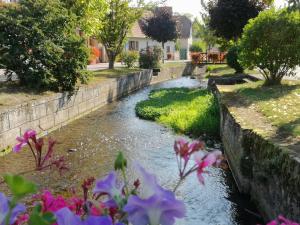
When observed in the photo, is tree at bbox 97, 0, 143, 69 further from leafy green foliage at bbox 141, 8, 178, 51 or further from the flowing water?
leafy green foliage at bbox 141, 8, 178, 51

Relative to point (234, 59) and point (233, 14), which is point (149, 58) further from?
point (234, 59)

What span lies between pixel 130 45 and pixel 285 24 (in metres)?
44.6

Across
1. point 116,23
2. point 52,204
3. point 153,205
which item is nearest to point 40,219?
point 153,205

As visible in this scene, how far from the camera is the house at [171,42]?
56328mm

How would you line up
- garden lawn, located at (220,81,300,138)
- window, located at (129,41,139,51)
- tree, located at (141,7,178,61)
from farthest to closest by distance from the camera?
window, located at (129,41,139,51)
tree, located at (141,7,178,61)
garden lawn, located at (220,81,300,138)

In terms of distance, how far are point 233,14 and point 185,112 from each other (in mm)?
12878

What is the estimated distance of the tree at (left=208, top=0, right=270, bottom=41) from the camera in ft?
83.6

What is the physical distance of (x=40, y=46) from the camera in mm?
12867

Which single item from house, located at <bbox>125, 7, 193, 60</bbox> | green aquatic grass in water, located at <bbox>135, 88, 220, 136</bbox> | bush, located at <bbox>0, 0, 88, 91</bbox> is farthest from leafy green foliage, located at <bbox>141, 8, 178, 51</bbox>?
bush, located at <bbox>0, 0, 88, 91</bbox>

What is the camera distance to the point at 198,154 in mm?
1087

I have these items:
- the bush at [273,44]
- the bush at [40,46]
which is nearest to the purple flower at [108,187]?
the bush at [40,46]

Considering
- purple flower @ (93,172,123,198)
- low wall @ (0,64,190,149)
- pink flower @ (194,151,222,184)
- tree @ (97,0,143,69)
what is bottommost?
low wall @ (0,64,190,149)

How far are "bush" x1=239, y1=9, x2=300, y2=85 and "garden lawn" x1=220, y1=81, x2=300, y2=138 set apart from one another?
0.55 m

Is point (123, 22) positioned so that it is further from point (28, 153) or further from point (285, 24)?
point (28, 153)
